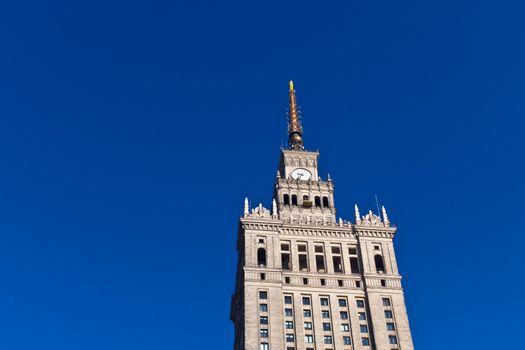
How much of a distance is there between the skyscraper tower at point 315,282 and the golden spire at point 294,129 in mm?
22348

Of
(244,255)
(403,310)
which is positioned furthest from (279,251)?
(403,310)

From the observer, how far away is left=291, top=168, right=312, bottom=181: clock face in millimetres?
138000

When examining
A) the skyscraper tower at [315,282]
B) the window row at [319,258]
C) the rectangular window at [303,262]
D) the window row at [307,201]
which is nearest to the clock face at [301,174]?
the window row at [307,201]

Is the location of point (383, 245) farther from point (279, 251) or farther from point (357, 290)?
point (279, 251)

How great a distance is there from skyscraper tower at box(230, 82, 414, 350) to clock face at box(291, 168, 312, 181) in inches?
331

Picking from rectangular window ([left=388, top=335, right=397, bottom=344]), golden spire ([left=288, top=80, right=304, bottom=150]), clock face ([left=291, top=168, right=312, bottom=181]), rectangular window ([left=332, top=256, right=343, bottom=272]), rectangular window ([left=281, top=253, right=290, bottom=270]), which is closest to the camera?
rectangular window ([left=388, top=335, right=397, bottom=344])

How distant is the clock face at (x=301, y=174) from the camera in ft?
453

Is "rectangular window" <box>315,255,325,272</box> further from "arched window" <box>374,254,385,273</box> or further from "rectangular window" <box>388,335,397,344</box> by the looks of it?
"rectangular window" <box>388,335,397,344</box>

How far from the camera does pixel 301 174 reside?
139m

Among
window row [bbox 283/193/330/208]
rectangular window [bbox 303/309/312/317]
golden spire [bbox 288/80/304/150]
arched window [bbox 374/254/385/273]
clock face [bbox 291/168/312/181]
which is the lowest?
rectangular window [bbox 303/309/312/317]

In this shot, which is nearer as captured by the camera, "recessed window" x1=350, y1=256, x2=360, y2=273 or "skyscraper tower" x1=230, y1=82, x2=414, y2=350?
"skyscraper tower" x1=230, y1=82, x2=414, y2=350

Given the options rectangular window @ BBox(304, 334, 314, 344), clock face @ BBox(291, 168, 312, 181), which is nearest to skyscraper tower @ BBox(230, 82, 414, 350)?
rectangular window @ BBox(304, 334, 314, 344)

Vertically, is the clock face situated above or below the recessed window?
above

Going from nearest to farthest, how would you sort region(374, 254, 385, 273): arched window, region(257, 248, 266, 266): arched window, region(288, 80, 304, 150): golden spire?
region(374, 254, 385, 273): arched window
region(257, 248, 266, 266): arched window
region(288, 80, 304, 150): golden spire
